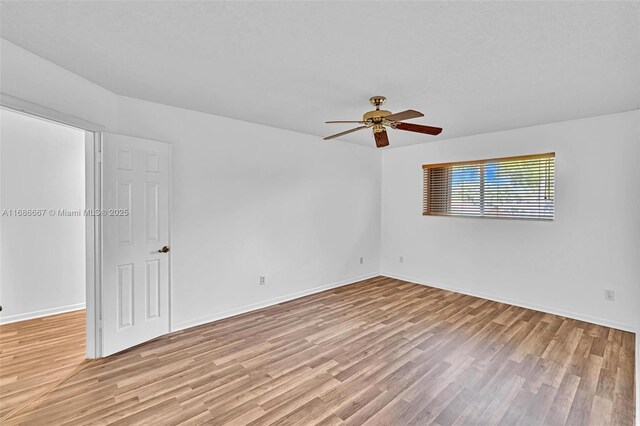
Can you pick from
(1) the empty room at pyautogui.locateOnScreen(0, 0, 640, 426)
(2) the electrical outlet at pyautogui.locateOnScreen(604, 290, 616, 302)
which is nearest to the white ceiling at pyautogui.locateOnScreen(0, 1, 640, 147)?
(1) the empty room at pyautogui.locateOnScreen(0, 0, 640, 426)

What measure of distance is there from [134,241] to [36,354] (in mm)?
1321

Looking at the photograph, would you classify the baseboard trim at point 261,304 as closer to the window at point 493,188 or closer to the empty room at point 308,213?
the empty room at point 308,213

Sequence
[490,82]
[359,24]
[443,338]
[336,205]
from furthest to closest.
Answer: [336,205], [443,338], [490,82], [359,24]

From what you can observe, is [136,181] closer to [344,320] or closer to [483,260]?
[344,320]

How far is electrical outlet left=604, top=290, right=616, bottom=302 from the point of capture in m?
3.47

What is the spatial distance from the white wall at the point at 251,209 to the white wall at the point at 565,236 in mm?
1511

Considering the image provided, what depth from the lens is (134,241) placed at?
2.95 metres

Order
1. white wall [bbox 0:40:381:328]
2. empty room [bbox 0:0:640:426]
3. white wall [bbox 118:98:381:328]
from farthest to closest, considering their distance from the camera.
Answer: white wall [bbox 118:98:381:328]
white wall [bbox 0:40:381:328]
empty room [bbox 0:0:640:426]

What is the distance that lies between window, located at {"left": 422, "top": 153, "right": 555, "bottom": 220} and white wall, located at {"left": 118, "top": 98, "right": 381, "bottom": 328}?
1262mm

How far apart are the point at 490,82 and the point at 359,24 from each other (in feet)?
4.83

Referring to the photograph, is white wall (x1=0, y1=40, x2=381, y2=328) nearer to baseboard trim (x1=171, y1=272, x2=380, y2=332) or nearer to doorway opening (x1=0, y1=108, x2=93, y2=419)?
baseboard trim (x1=171, y1=272, x2=380, y2=332)

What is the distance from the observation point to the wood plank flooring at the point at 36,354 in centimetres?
225

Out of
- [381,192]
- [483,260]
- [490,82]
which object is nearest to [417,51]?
[490,82]

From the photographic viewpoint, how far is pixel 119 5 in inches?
62.4
